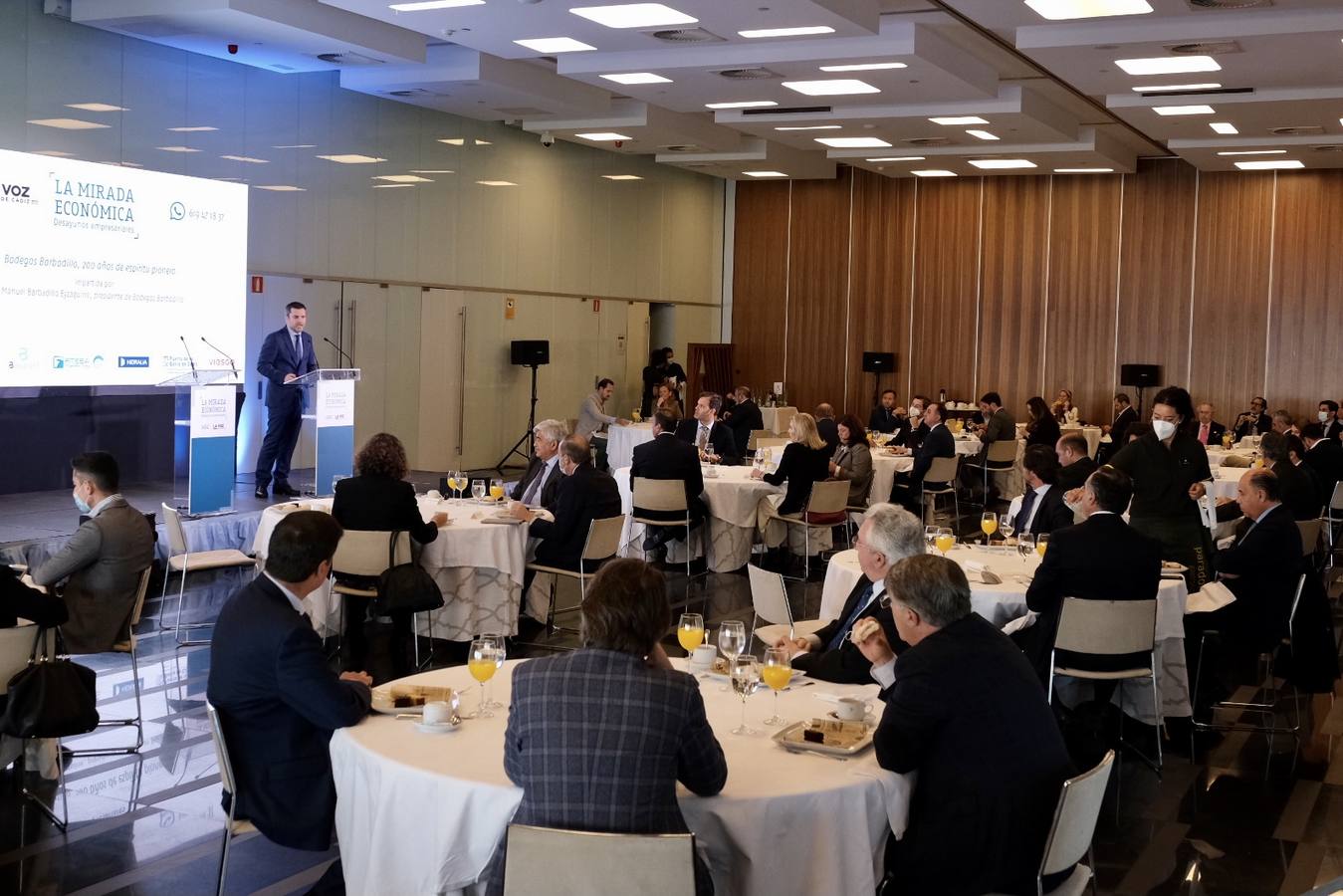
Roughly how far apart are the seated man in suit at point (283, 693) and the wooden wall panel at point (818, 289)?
17.4 metres

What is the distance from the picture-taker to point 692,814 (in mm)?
3164

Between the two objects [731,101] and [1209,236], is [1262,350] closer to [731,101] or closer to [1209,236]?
[1209,236]

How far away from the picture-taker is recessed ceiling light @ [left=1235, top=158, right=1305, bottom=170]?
55.0 ft

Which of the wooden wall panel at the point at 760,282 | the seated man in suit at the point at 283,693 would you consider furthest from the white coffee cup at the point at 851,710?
the wooden wall panel at the point at 760,282

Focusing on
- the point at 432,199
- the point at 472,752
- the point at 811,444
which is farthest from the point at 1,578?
the point at 432,199

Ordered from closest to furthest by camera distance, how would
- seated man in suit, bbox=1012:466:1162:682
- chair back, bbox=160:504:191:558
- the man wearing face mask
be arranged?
seated man in suit, bbox=1012:466:1162:682 → the man wearing face mask → chair back, bbox=160:504:191:558

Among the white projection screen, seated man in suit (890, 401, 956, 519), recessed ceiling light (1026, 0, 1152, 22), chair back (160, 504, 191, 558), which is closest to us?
chair back (160, 504, 191, 558)

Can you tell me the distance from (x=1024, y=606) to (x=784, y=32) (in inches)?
216

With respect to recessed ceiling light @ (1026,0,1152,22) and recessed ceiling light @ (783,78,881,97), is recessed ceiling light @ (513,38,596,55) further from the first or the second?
recessed ceiling light @ (1026,0,1152,22)

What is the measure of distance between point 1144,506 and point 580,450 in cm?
329

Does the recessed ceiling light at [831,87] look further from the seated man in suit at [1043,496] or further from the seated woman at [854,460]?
the seated man in suit at [1043,496]

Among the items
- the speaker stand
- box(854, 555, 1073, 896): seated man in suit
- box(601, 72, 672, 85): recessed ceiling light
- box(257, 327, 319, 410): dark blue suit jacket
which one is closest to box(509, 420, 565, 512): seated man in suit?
box(257, 327, 319, 410): dark blue suit jacket

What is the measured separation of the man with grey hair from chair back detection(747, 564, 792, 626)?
2.08 feet

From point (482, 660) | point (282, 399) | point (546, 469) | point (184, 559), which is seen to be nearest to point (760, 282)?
point (282, 399)
